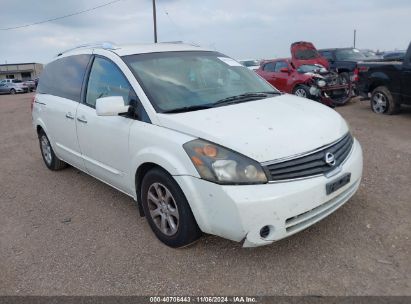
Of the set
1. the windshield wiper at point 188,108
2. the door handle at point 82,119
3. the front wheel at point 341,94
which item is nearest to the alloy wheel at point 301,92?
the front wheel at point 341,94

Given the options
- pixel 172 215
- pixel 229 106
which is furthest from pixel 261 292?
pixel 229 106

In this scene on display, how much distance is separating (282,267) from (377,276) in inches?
27.2

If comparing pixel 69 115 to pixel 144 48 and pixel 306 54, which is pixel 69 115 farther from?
pixel 306 54

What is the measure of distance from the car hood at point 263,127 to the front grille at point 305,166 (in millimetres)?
56

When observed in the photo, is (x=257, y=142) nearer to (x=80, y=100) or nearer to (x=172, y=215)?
(x=172, y=215)

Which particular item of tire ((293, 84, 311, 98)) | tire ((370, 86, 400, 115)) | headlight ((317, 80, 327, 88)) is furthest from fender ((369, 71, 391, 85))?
tire ((293, 84, 311, 98))

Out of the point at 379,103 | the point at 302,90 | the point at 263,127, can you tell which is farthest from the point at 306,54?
the point at 263,127

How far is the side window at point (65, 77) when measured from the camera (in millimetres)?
4574

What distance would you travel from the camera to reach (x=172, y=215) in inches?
130

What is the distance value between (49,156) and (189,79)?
322cm

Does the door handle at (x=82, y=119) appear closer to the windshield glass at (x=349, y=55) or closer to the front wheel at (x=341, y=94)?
the front wheel at (x=341, y=94)

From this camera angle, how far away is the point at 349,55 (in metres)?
14.7

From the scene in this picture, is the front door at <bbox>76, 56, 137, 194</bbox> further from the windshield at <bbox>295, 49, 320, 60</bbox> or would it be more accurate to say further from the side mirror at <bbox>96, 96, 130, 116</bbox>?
the windshield at <bbox>295, 49, 320, 60</bbox>

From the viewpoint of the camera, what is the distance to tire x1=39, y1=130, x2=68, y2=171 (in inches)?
229
